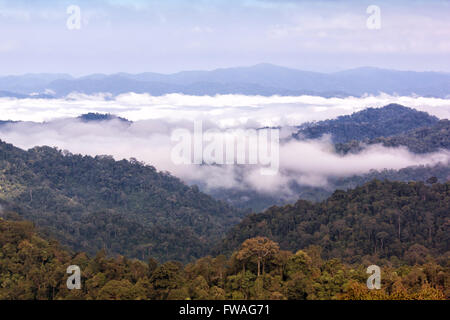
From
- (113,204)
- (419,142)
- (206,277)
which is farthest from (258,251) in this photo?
(419,142)

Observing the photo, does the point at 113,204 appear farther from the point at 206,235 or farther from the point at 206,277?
the point at 206,277

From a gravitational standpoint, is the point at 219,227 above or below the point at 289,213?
below

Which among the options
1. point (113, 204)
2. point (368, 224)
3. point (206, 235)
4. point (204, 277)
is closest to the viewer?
point (204, 277)

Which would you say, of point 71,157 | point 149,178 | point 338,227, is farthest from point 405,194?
point 71,157

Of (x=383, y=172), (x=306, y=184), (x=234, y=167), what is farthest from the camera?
(x=234, y=167)

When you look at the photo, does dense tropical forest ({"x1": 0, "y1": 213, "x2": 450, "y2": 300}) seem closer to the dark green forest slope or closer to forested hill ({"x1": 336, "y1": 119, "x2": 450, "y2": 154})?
the dark green forest slope

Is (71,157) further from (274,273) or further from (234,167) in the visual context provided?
(274,273)

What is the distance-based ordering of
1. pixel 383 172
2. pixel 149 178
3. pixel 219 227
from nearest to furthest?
pixel 219 227 → pixel 149 178 → pixel 383 172
